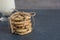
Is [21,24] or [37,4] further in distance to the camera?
[37,4]

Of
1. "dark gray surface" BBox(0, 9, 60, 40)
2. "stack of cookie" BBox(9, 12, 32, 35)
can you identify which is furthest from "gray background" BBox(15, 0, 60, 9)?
"stack of cookie" BBox(9, 12, 32, 35)

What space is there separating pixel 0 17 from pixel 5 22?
0.23 ft

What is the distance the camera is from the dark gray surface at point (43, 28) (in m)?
0.85

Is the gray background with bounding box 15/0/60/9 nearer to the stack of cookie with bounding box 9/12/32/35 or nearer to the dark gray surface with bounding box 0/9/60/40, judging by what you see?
the dark gray surface with bounding box 0/9/60/40

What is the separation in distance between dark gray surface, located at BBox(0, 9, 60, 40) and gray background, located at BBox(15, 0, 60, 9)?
5 centimetres

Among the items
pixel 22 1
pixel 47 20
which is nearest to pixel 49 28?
pixel 47 20

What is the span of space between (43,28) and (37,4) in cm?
29

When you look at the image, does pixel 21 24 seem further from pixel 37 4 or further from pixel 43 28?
pixel 37 4

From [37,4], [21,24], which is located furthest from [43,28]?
[37,4]

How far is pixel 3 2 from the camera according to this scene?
1.07 meters

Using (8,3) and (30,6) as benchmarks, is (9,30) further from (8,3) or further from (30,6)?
(30,6)

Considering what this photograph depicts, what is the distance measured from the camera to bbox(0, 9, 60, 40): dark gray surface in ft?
2.80

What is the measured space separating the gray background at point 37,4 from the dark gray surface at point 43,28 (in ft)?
0.17

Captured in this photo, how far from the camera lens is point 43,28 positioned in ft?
3.06
